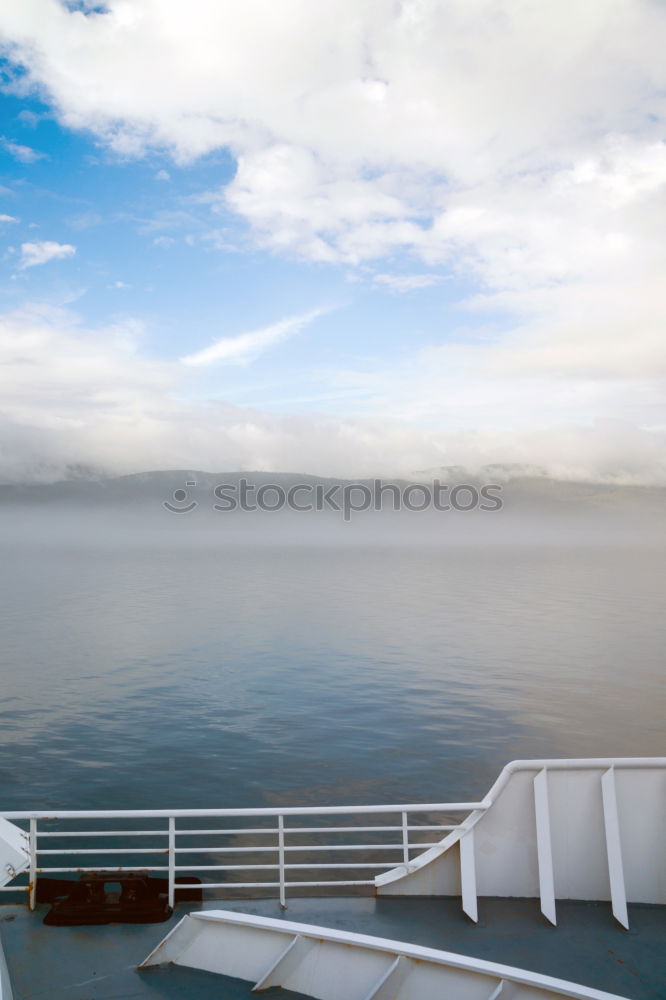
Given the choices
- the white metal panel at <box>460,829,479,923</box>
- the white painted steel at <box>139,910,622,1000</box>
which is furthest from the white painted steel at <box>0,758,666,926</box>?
the white painted steel at <box>139,910,622,1000</box>

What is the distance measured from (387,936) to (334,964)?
58.4 inches

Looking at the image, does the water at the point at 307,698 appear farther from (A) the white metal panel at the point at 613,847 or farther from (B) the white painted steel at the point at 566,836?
(A) the white metal panel at the point at 613,847

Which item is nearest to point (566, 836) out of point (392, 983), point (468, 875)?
point (468, 875)

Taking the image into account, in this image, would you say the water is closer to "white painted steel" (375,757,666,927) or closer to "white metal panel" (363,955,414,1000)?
"white painted steel" (375,757,666,927)

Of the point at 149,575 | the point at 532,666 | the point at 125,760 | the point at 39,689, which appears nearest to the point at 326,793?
the point at 125,760

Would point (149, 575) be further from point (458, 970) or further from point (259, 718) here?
point (458, 970)

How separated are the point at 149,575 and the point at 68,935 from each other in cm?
14003

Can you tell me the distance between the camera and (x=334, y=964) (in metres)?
6.14

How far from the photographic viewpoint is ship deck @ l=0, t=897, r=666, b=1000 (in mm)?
6469

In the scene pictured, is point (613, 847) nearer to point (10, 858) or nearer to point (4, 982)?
point (4, 982)

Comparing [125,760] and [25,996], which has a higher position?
[25,996]

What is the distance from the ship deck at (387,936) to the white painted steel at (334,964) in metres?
0.15

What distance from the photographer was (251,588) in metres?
114

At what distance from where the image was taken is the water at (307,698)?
2453cm
